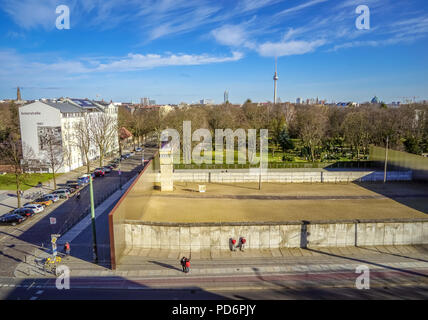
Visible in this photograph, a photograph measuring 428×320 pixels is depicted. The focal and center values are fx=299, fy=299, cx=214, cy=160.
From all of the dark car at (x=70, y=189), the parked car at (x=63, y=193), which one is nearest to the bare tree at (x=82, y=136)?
the dark car at (x=70, y=189)

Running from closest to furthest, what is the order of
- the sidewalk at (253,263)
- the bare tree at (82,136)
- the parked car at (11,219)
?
1. the sidewalk at (253,263)
2. the parked car at (11,219)
3. the bare tree at (82,136)

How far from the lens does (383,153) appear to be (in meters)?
34.4

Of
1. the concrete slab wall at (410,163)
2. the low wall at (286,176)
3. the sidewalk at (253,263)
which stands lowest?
the sidewalk at (253,263)

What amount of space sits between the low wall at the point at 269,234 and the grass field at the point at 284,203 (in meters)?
2.41

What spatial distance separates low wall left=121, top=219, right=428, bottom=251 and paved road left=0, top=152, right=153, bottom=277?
353 centimetres

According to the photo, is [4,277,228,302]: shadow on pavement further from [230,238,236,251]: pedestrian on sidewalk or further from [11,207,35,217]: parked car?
[11,207,35,217]: parked car

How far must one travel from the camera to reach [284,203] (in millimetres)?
24297

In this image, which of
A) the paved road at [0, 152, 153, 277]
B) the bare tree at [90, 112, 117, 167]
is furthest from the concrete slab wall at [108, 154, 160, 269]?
the bare tree at [90, 112, 117, 167]

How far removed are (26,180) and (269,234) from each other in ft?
102

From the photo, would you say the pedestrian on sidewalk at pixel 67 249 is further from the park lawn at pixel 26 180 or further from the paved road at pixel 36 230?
the park lawn at pixel 26 180

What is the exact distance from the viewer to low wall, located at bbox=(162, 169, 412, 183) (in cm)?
3238

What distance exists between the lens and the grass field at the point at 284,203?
20.8 meters
